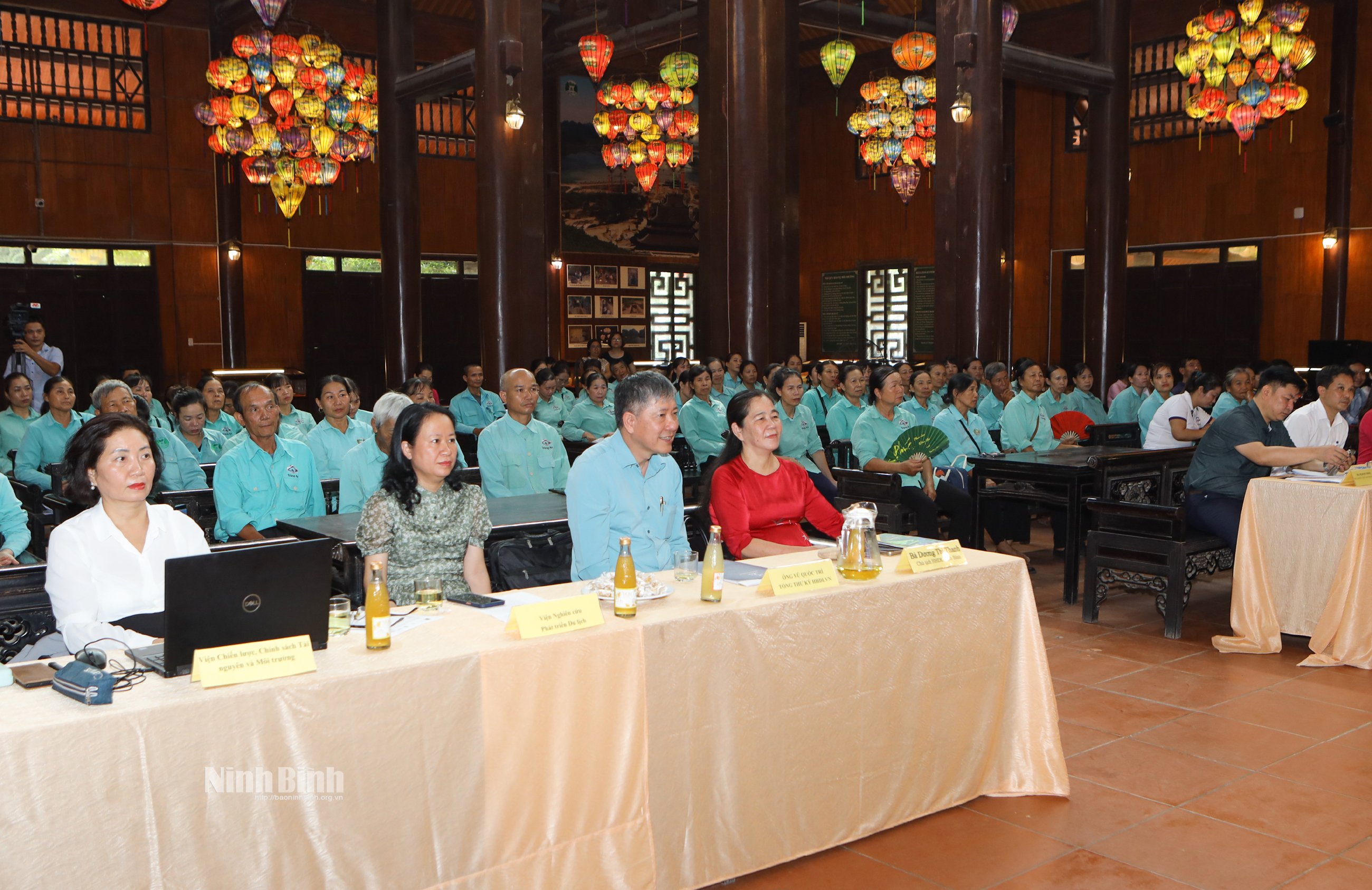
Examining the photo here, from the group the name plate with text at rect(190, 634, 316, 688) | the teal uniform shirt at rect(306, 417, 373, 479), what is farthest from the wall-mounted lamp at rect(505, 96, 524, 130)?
the name plate with text at rect(190, 634, 316, 688)

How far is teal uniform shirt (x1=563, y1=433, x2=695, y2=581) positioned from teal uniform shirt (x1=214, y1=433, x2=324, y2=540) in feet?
5.80

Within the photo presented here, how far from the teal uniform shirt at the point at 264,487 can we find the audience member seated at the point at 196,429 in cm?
164

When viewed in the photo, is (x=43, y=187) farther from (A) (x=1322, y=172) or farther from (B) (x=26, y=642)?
(A) (x=1322, y=172)

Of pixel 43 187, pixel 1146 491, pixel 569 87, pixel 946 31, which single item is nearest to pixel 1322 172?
pixel 946 31

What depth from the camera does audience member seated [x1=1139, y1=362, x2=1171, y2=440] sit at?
8328mm

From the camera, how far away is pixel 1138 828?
2.96 metres

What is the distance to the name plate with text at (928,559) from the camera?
298 cm

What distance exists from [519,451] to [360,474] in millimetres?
1067

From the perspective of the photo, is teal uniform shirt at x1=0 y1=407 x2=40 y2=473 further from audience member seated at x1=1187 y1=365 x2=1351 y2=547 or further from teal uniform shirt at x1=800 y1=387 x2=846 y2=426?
audience member seated at x1=1187 y1=365 x2=1351 y2=547

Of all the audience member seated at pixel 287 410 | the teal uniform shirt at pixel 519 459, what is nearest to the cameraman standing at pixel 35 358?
the audience member seated at pixel 287 410

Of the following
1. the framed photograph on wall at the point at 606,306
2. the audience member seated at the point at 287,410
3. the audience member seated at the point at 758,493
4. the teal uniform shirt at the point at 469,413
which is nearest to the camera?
the audience member seated at the point at 758,493

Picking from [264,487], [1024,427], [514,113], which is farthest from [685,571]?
[514,113]

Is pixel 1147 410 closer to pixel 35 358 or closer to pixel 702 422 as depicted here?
pixel 702 422

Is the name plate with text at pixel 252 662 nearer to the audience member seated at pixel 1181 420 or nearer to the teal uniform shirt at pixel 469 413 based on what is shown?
the audience member seated at pixel 1181 420
